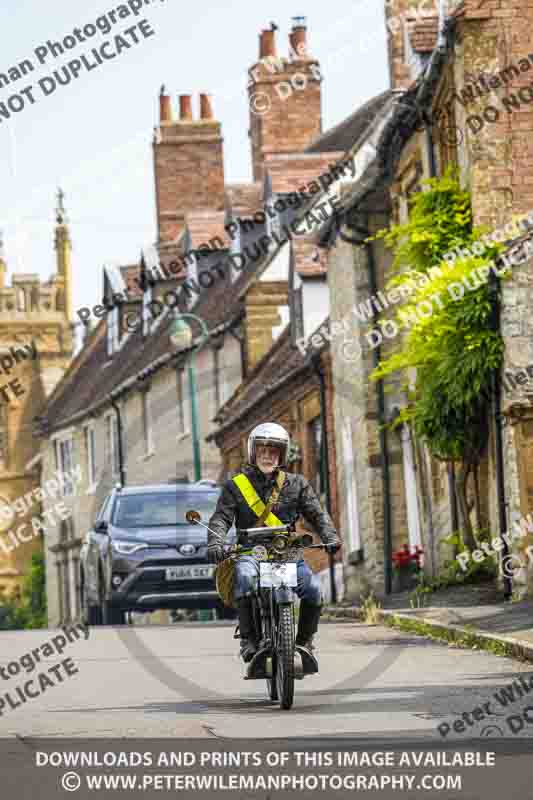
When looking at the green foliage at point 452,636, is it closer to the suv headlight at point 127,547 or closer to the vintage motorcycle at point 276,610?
the vintage motorcycle at point 276,610

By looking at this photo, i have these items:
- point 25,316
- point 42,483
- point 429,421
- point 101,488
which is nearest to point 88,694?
point 429,421

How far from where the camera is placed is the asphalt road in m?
10.3

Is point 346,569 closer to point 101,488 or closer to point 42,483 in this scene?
point 101,488

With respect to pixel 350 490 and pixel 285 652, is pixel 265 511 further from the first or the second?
pixel 350 490

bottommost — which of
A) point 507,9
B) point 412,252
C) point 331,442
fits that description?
point 331,442

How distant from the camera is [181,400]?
47.0 metres

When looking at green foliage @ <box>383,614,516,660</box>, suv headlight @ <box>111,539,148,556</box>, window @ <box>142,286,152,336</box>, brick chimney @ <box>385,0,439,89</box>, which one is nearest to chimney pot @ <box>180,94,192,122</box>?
window @ <box>142,286,152,336</box>

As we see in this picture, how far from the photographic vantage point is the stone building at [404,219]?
20.8 metres

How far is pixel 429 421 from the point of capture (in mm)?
22266

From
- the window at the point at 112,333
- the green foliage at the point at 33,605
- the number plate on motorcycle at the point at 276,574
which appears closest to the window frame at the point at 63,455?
the window at the point at 112,333

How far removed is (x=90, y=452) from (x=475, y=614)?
39.8 meters

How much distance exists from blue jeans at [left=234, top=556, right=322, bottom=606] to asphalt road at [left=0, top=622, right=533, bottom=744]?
0.68 m

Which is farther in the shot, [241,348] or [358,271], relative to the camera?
[241,348]

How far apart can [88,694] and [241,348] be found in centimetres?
2866
